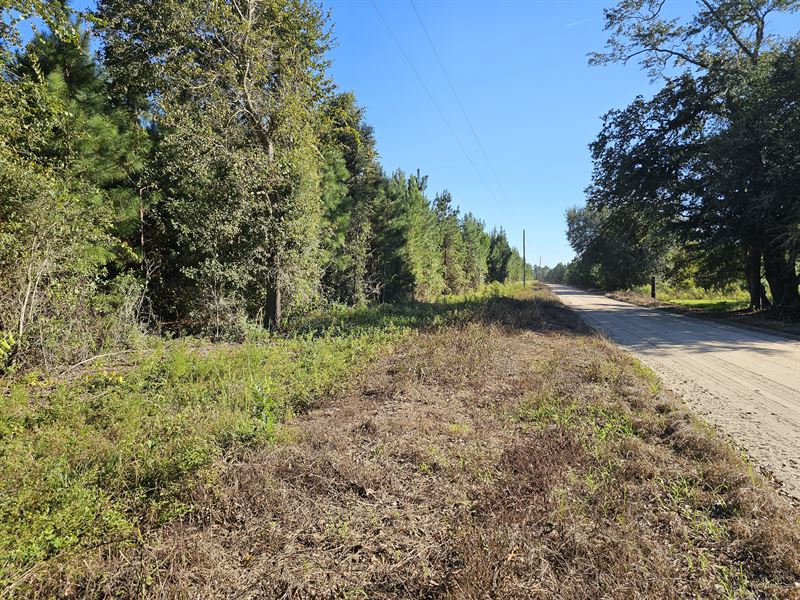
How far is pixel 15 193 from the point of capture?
18.9ft

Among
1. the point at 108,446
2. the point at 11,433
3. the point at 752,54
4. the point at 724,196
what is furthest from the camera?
the point at 752,54

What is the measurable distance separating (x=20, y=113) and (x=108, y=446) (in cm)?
597

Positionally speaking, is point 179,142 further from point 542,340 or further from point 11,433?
point 542,340

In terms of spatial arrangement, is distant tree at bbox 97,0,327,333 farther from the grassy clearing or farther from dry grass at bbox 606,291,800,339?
the grassy clearing

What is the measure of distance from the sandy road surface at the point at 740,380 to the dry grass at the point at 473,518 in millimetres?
590

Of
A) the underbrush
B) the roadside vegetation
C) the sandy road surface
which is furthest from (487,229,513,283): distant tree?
the underbrush

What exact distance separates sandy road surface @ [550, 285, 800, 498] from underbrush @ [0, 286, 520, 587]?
496cm

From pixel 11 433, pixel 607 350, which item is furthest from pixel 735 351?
pixel 11 433

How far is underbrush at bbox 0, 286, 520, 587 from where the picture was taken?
8.53ft

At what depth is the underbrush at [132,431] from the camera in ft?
8.53

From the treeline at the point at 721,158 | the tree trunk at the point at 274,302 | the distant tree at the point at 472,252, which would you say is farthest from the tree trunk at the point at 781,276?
the distant tree at the point at 472,252

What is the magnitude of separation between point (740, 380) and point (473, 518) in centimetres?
627

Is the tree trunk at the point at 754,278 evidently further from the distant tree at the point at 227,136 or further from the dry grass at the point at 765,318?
the distant tree at the point at 227,136

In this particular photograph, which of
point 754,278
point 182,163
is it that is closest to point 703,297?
point 754,278
